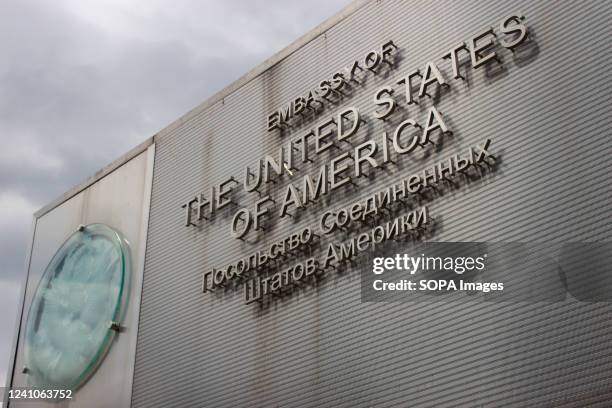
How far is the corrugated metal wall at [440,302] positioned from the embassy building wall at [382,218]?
2 centimetres

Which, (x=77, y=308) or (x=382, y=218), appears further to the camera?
(x=77, y=308)

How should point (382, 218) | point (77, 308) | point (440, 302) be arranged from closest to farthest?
point (440, 302) → point (382, 218) → point (77, 308)

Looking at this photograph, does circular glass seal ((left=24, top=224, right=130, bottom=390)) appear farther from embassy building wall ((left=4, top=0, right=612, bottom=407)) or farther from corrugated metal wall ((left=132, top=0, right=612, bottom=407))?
corrugated metal wall ((left=132, top=0, right=612, bottom=407))

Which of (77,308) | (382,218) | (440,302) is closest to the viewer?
(440,302)

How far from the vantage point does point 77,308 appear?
38.3 feet

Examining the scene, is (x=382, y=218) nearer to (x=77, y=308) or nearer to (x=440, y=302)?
(x=440, y=302)

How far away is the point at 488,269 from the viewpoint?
7551 millimetres

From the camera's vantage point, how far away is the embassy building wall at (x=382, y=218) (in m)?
7.12

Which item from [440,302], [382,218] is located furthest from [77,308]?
[440,302]

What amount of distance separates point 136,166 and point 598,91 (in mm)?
6850

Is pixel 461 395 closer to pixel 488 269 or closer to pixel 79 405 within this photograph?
pixel 488 269

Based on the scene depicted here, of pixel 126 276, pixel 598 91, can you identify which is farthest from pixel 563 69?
pixel 126 276

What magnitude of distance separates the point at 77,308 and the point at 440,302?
18.9ft

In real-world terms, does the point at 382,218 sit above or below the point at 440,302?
above
